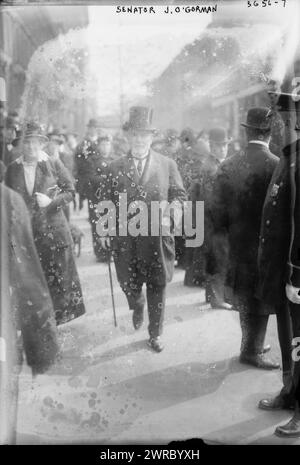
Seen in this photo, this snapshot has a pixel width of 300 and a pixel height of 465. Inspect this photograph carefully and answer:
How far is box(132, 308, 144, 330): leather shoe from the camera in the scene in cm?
386

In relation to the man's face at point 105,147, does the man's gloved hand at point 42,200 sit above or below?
below

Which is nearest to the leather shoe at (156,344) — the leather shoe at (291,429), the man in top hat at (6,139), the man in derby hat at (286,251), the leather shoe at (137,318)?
the leather shoe at (137,318)

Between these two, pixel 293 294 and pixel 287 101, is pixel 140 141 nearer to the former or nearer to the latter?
pixel 287 101

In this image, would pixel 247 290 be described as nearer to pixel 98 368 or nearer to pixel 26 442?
pixel 98 368

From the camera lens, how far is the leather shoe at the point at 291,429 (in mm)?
3104

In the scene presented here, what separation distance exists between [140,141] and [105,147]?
27 cm

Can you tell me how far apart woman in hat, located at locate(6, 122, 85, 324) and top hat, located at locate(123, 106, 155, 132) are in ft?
1.90

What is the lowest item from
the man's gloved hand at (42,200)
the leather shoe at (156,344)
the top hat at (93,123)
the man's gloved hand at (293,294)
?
the leather shoe at (156,344)

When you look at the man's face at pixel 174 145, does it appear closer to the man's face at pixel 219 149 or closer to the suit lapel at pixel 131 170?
the suit lapel at pixel 131 170

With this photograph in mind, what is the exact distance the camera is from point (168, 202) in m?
3.65

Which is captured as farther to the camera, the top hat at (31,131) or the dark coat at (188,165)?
the dark coat at (188,165)

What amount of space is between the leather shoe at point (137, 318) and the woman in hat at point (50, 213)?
0.42 m

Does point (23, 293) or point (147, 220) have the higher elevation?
point (147, 220)

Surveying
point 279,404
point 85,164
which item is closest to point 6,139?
point 85,164
